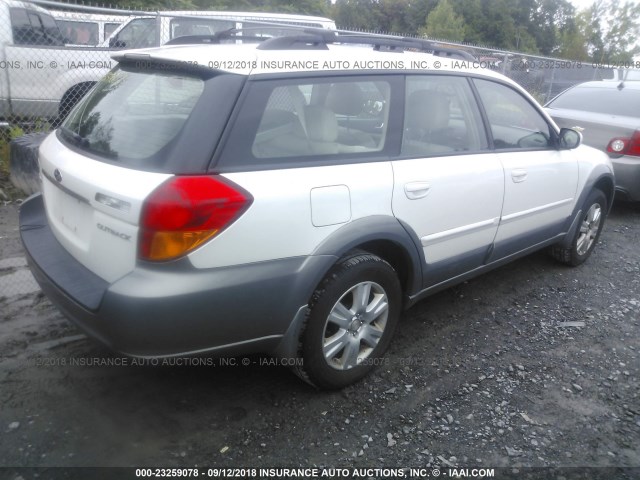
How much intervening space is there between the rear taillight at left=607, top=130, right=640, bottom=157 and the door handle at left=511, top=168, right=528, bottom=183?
10.5 feet

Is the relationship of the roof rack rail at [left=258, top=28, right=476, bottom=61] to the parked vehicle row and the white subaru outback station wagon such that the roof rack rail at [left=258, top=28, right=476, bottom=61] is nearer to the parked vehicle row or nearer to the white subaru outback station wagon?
the white subaru outback station wagon

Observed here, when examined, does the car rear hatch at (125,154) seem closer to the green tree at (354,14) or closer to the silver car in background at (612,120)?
the silver car in background at (612,120)

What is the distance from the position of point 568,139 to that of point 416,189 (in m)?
1.92

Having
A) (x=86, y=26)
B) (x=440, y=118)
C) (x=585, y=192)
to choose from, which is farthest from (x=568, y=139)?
(x=86, y=26)

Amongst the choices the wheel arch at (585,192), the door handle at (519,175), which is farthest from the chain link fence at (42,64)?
the door handle at (519,175)

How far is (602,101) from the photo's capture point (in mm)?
6809

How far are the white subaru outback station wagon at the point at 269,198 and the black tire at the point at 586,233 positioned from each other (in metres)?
1.44

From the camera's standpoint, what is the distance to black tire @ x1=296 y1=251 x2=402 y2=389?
8.34ft

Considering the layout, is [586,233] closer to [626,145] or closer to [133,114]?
[626,145]

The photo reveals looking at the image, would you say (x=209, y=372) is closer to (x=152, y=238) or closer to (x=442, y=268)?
(x=152, y=238)

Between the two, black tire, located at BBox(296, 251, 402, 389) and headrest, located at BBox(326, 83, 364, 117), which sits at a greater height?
headrest, located at BBox(326, 83, 364, 117)

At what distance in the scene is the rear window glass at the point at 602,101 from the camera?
652cm

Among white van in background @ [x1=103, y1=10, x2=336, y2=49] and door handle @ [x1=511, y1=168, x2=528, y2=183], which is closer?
door handle @ [x1=511, y1=168, x2=528, y2=183]

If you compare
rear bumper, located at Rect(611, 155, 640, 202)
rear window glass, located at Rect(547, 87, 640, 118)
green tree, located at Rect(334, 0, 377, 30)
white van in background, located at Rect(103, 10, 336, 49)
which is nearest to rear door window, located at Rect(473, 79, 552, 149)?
rear bumper, located at Rect(611, 155, 640, 202)
